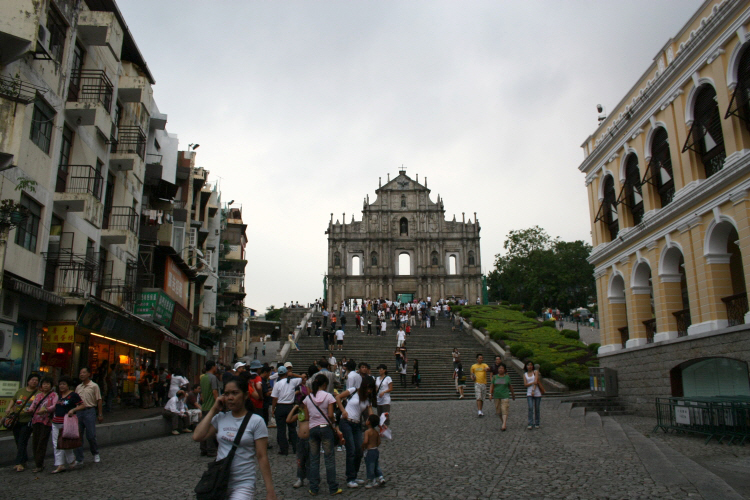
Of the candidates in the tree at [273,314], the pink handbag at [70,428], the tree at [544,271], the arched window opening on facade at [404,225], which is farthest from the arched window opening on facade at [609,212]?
the tree at [273,314]

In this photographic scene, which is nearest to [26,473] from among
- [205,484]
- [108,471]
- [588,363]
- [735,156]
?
[108,471]

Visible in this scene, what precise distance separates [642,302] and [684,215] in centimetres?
384

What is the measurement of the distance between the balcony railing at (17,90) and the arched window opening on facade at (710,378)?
1604 centimetres

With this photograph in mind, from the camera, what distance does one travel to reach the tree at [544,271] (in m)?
59.4

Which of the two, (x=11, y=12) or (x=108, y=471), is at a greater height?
(x=11, y=12)

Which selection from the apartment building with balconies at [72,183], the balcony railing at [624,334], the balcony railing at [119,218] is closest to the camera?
the apartment building with balconies at [72,183]

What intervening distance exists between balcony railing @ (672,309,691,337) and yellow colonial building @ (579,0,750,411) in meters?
0.03

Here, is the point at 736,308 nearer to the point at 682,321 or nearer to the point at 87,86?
the point at 682,321

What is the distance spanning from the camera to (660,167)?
17922 millimetres

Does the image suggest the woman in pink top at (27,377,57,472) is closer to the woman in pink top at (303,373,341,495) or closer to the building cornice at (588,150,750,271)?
the woman in pink top at (303,373,341,495)

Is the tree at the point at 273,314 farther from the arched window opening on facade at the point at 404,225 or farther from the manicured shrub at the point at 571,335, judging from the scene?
the manicured shrub at the point at 571,335

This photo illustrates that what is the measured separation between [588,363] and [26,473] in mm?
22647

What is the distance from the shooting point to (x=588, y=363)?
26.8 m

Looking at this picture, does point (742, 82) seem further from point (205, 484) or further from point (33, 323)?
point (33, 323)
